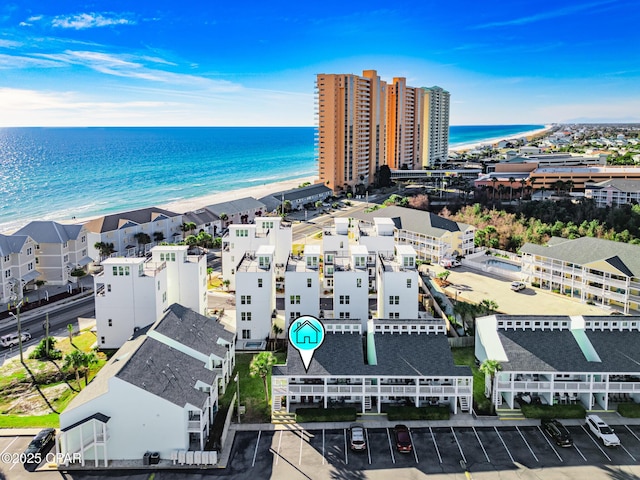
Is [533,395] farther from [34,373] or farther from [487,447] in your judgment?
[34,373]

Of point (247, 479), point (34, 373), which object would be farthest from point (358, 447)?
point (34, 373)

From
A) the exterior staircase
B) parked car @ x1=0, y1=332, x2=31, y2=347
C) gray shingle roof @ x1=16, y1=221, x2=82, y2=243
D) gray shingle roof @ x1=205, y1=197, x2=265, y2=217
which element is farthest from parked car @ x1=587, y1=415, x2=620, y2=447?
gray shingle roof @ x1=205, y1=197, x2=265, y2=217

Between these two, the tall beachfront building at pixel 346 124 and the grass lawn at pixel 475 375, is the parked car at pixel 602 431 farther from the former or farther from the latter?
the tall beachfront building at pixel 346 124

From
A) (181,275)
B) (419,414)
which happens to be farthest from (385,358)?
(181,275)

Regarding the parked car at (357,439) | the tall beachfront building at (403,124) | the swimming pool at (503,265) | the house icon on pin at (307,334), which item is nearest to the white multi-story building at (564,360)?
the parked car at (357,439)

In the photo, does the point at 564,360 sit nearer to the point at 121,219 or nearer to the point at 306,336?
the point at 306,336

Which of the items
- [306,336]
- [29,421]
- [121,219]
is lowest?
[29,421]

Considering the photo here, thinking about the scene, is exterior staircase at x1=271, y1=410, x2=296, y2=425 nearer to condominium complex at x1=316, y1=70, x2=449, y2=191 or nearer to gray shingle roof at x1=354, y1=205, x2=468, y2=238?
gray shingle roof at x1=354, y1=205, x2=468, y2=238
